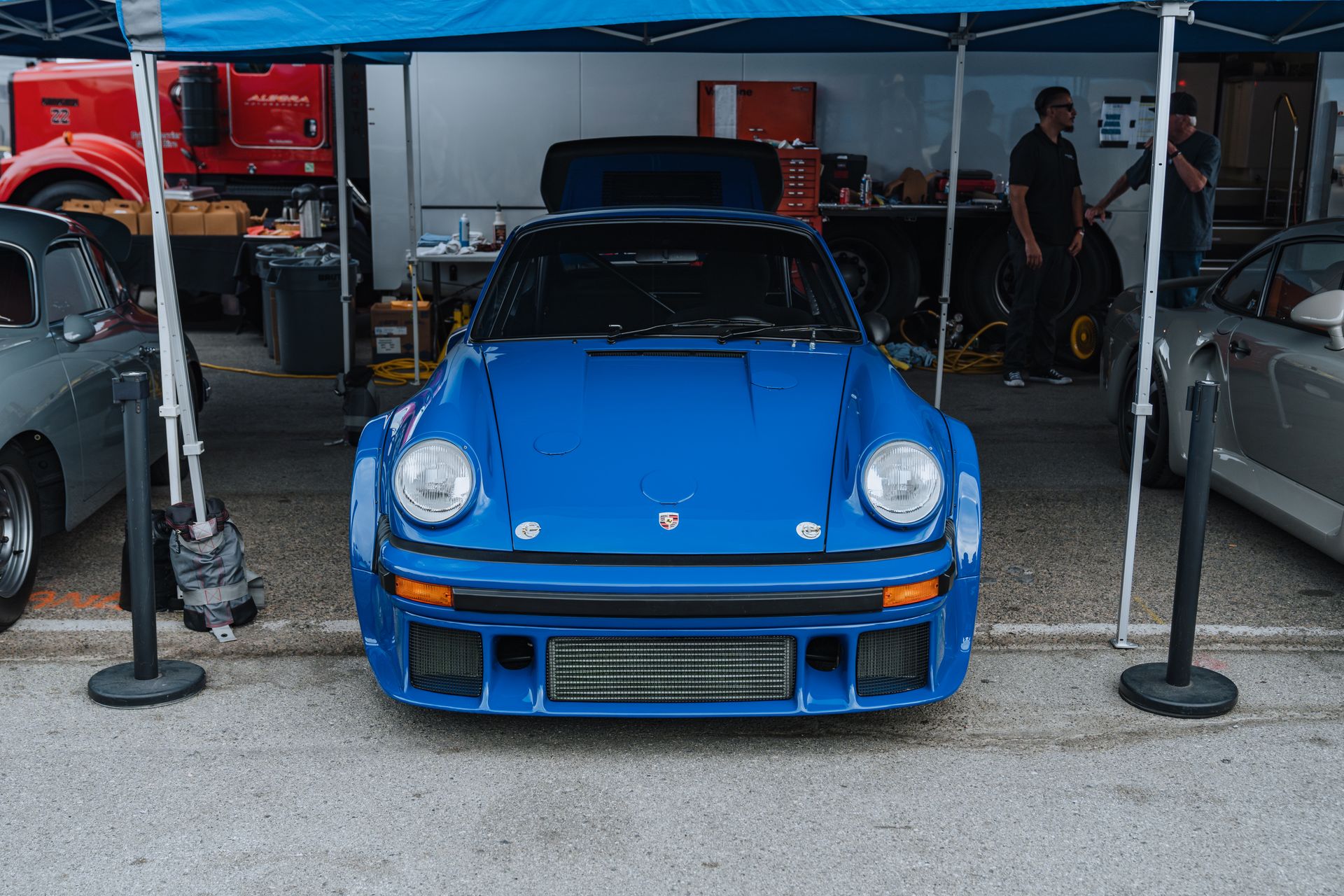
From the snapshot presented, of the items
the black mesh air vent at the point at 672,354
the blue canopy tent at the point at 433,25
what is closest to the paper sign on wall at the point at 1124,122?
the blue canopy tent at the point at 433,25

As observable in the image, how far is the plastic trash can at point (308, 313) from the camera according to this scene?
354 inches

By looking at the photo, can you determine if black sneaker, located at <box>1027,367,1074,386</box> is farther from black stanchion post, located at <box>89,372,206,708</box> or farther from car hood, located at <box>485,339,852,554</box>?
black stanchion post, located at <box>89,372,206,708</box>

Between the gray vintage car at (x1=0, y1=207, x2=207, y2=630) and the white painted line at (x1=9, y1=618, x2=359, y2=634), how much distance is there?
0.08m

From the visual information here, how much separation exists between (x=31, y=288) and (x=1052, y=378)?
21.8 feet

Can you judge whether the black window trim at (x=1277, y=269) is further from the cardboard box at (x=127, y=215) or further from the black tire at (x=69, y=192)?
the black tire at (x=69, y=192)

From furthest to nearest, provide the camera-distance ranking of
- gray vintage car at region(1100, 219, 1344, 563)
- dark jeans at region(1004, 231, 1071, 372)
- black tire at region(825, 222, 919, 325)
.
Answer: black tire at region(825, 222, 919, 325)
dark jeans at region(1004, 231, 1071, 372)
gray vintage car at region(1100, 219, 1344, 563)

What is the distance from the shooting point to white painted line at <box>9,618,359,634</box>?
168 inches

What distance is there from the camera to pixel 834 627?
3.16 metres

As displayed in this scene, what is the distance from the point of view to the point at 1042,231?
28.5ft

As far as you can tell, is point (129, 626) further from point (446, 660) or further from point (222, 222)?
point (222, 222)

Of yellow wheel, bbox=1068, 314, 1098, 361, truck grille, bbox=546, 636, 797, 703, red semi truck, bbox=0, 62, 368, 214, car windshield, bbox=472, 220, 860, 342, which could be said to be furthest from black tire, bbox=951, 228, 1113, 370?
truck grille, bbox=546, 636, 797, 703

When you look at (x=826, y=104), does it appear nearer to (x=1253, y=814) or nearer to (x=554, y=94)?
(x=554, y=94)

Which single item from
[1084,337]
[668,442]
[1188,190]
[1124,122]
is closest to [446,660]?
[668,442]

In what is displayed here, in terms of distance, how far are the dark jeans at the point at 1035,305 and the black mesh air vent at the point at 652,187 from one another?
9.93 feet
